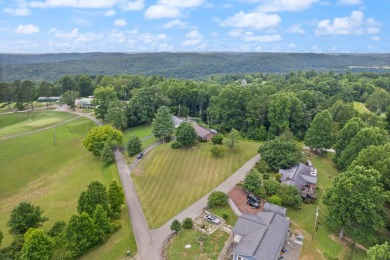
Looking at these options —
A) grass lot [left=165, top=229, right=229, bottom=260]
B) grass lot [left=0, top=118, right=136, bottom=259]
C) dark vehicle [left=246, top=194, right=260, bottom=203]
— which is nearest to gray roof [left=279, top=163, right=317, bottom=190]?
dark vehicle [left=246, top=194, right=260, bottom=203]

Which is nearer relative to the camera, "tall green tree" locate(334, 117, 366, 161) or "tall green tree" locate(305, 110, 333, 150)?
"tall green tree" locate(334, 117, 366, 161)

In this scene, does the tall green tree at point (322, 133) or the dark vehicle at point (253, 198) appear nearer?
the dark vehicle at point (253, 198)

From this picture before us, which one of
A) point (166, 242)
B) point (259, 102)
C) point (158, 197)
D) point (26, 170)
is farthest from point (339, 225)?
point (26, 170)

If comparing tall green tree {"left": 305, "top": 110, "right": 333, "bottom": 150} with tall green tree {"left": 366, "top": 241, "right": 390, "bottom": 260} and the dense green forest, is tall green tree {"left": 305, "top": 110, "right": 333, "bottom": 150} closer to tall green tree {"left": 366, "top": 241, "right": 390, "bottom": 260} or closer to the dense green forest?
the dense green forest

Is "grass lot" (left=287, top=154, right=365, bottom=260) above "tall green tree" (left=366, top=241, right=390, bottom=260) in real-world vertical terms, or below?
below

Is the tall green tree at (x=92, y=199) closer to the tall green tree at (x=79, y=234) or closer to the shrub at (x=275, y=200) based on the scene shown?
the tall green tree at (x=79, y=234)

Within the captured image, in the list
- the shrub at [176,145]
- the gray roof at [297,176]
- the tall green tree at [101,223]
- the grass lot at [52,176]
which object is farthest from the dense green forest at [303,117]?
the tall green tree at [101,223]

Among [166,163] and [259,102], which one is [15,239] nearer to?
[166,163]
